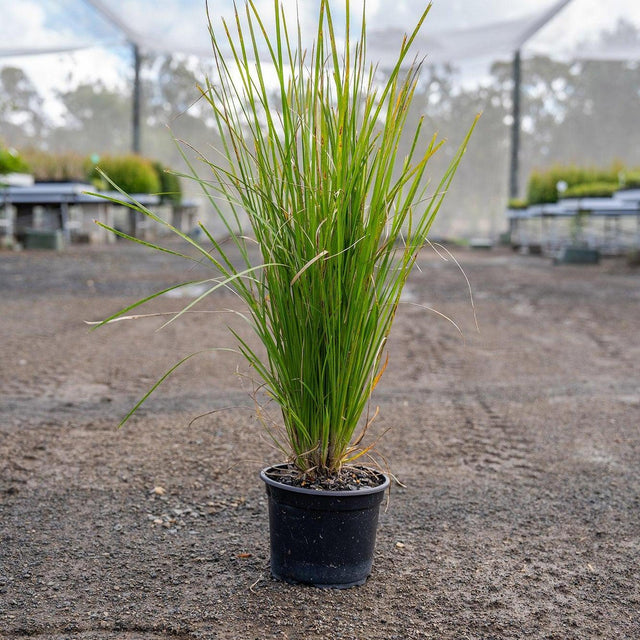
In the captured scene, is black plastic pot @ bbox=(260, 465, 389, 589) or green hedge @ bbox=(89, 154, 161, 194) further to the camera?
green hedge @ bbox=(89, 154, 161, 194)

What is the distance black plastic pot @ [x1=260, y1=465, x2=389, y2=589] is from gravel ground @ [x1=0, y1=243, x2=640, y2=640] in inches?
1.6

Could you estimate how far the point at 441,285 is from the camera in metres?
7.28

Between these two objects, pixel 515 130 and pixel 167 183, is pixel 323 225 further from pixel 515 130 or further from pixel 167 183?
pixel 515 130

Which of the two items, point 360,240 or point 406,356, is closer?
point 360,240

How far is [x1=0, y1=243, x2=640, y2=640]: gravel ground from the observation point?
1528 mm

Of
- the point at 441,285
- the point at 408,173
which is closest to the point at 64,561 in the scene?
the point at 408,173

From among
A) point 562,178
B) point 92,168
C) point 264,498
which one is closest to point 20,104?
point 92,168

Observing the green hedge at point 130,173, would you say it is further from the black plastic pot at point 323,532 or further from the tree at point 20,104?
the tree at point 20,104

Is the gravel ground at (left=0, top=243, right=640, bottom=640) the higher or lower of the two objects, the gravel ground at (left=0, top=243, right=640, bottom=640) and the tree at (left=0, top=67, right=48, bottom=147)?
the lower

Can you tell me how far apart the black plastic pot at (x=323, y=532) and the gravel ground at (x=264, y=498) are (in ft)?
0.13

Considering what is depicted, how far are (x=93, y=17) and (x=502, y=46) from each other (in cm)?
917

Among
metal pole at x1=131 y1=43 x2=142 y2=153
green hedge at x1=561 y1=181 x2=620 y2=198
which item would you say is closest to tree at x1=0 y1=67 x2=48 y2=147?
metal pole at x1=131 y1=43 x2=142 y2=153

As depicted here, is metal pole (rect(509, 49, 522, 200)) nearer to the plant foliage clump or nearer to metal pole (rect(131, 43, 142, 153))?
metal pole (rect(131, 43, 142, 153))

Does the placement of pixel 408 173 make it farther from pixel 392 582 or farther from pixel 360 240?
pixel 392 582
